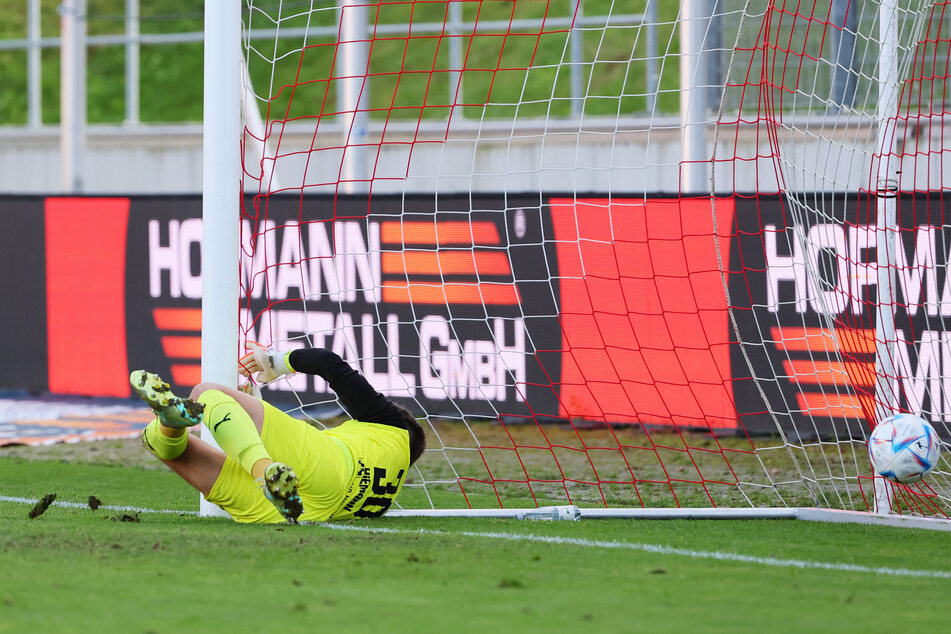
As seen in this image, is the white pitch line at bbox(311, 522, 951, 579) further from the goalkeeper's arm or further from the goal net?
the goal net

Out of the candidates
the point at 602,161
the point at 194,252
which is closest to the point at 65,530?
the point at 194,252

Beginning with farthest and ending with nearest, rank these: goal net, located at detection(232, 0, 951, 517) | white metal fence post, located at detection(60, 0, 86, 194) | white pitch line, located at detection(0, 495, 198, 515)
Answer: white metal fence post, located at detection(60, 0, 86, 194), goal net, located at detection(232, 0, 951, 517), white pitch line, located at detection(0, 495, 198, 515)

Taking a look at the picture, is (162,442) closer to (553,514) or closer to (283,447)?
(283,447)

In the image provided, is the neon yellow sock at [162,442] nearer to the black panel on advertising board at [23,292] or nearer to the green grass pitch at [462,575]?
the green grass pitch at [462,575]

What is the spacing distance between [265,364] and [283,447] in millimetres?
715

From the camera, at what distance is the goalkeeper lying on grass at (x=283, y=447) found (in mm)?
4832

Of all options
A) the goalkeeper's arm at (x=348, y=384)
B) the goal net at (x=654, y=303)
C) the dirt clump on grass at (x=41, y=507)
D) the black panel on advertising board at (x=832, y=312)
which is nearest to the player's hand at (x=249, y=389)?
the goalkeeper's arm at (x=348, y=384)

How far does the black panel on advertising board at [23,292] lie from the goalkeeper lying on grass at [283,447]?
5046 mm

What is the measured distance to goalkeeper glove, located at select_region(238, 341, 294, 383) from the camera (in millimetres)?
5707

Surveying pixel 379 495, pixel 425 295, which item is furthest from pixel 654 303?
pixel 379 495

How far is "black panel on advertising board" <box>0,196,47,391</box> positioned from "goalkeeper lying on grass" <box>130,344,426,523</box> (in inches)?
199

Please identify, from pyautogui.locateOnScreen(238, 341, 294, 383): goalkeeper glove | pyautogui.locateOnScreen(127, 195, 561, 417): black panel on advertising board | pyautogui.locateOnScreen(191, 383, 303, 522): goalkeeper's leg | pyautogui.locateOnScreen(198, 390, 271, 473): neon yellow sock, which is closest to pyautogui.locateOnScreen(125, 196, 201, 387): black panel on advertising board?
pyautogui.locateOnScreen(127, 195, 561, 417): black panel on advertising board

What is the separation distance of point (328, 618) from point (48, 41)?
1516 centimetres

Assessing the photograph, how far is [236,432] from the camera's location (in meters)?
4.88
